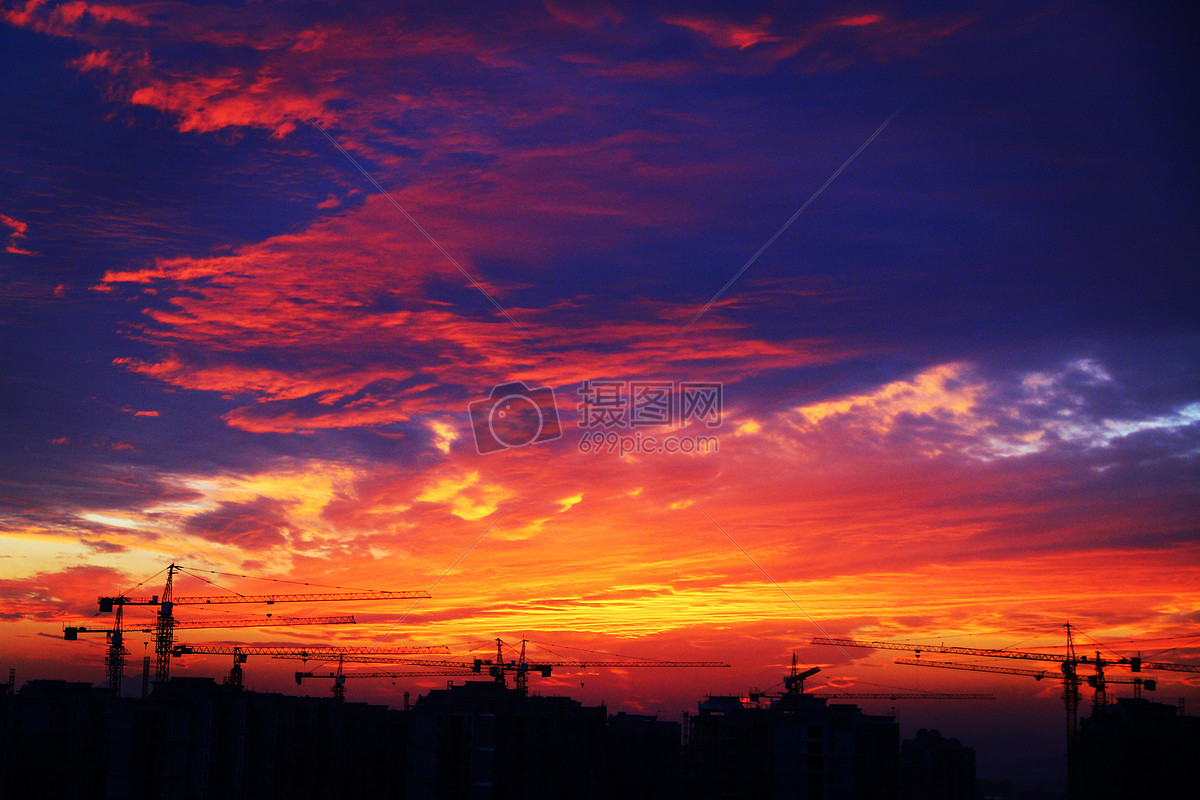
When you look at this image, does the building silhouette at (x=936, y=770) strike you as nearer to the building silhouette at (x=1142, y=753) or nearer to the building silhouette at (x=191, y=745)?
the building silhouette at (x=1142, y=753)

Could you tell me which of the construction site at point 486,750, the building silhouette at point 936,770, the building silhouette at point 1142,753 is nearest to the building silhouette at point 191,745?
the construction site at point 486,750

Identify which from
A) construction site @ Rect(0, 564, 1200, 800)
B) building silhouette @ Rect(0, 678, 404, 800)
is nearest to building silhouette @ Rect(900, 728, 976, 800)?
construction site @ Rect(0, 564, 1200, 800)

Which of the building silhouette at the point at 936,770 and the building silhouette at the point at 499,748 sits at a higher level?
the building silhouette at the point at 499,748

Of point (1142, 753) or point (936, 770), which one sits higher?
point (1142, 753)

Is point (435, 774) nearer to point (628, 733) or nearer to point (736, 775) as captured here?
point (736, 775)

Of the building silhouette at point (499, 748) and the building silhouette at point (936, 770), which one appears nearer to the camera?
the building silhouette at point (499, 748)

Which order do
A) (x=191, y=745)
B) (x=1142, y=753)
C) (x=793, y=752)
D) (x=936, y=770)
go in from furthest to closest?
1. (x=936, y=770)
2. (x=1142, y=753)
3. (x=191, y=745)
4. (x=793, y=752)

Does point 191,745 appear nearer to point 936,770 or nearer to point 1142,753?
point 1142,753

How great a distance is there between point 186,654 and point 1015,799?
106 metres

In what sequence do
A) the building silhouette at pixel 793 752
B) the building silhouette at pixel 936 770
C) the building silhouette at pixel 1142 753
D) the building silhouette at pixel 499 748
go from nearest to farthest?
the building silhouette at pixel 793 752
the building silhouette at pixel 499 748
the building silhouette at pixel 1142 753
the building silhouette at pixel 936 770

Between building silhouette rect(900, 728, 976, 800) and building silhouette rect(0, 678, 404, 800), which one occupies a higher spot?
building silhouette rect(0, 678, 404, 800)

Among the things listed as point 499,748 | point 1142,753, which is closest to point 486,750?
point 499,748

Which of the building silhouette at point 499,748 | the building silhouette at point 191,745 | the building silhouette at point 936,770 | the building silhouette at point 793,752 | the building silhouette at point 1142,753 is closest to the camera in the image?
the building silhouette at point 793,752

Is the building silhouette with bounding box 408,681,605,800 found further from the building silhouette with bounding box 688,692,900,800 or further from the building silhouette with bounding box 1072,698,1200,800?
the building silhouette with bounding box 1072,698,1200,800
